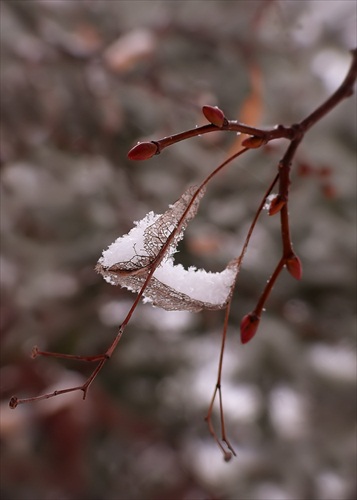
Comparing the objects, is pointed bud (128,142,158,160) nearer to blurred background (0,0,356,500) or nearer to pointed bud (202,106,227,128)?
pointed bud (202,106,227,128)

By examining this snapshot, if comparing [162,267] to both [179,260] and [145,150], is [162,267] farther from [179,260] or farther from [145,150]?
[179,260]

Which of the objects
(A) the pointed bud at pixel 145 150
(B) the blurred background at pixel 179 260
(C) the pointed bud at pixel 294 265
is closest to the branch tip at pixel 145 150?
(A) the pointed bud at pixel 145 150

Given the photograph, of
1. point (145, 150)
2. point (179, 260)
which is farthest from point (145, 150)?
point (179, 260)

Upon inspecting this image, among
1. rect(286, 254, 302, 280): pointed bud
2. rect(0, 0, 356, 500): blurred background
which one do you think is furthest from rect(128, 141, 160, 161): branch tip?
rect(0, 0, 356, 500): blurred background

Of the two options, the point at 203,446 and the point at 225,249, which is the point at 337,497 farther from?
the point at 225,249

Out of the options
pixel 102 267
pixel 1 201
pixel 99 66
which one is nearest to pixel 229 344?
pixel 1 201
